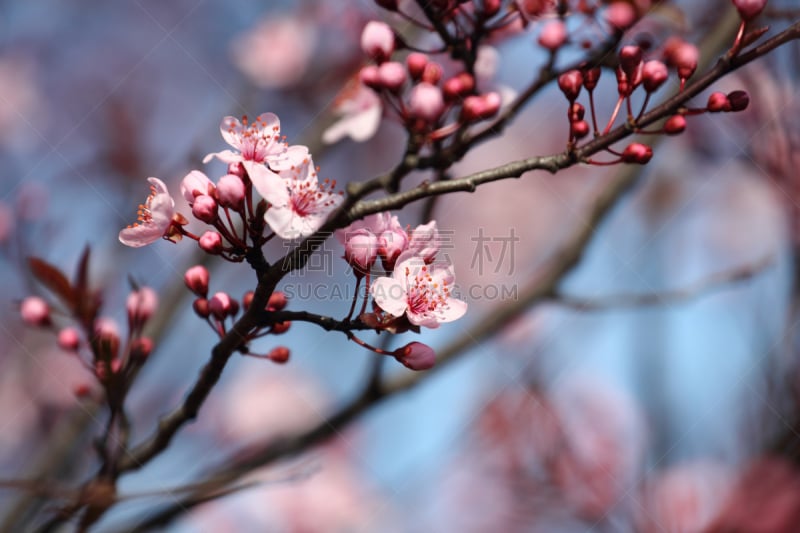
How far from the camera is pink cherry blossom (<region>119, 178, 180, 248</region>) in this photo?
0.89 metres

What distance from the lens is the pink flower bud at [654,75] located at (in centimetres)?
94

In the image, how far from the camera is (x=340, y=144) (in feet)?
6.32

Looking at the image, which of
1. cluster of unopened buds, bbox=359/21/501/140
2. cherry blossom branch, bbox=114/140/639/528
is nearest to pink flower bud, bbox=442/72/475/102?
cluster of unopened buds, bbox=359/21/501/140

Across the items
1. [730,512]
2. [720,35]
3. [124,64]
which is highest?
[124,64]

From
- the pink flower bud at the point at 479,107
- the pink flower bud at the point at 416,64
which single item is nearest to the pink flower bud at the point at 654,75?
the pink flower bud at the point at 479,107

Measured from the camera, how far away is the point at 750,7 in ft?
3.05

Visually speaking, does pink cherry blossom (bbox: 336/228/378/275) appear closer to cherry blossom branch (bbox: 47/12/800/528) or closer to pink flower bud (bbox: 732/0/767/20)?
cherry blossom branch (bbox: 47/12/800/528)

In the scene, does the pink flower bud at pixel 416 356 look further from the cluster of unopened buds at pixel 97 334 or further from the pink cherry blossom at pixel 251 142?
the cluster of unopened buds at pixel 97 334

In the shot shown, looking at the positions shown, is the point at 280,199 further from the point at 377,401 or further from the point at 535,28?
the point at 377,401

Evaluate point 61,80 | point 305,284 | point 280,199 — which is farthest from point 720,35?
point 61,80

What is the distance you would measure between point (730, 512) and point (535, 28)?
4.89 ft

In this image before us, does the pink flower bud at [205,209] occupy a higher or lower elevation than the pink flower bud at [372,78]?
higher

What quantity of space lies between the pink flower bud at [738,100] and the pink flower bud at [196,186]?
772mm

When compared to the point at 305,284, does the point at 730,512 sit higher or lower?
lower
